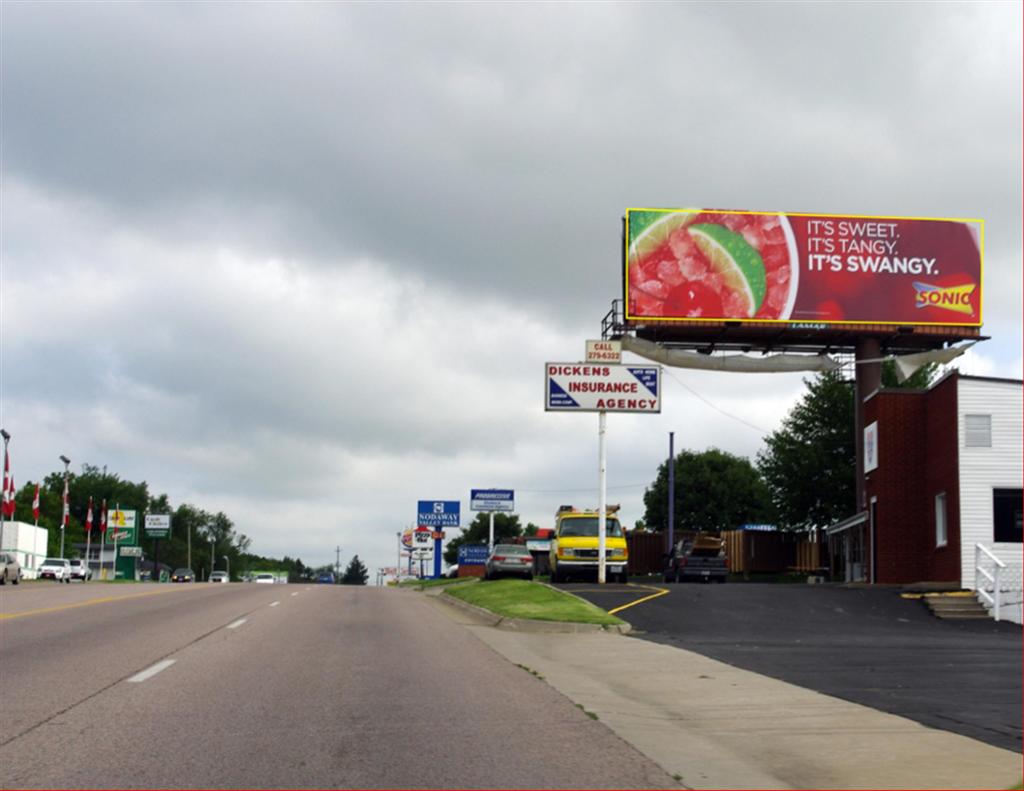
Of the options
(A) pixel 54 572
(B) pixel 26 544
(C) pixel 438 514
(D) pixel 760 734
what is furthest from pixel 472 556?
(D) pixel 760 734

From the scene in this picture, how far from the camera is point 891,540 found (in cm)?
3712

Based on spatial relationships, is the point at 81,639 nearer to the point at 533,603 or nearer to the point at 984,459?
the point at 533,603

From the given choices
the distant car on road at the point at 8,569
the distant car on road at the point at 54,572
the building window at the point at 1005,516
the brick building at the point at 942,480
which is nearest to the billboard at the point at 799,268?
the brick building at the point at 942,480

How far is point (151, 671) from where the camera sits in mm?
14031

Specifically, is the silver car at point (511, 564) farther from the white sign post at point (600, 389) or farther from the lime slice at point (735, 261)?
the lime slice at point (735, 261)

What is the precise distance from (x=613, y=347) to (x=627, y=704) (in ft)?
88.8

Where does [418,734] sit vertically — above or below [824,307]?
below

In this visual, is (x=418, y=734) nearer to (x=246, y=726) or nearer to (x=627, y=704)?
(x=246, y=726)

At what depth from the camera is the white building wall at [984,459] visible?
3250 centimetres

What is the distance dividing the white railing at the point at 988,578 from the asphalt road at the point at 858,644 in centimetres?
112

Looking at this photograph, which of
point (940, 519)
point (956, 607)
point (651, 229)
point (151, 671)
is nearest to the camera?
point (151, 671)

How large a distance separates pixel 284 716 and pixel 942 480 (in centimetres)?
2753

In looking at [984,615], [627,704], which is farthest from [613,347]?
[627,704]

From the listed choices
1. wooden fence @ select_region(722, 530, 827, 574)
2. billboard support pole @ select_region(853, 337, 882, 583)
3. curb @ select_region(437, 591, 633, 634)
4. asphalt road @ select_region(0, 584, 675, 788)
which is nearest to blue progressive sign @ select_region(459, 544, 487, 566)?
wooden fence @ select_region(722, 530, 827, 574)
